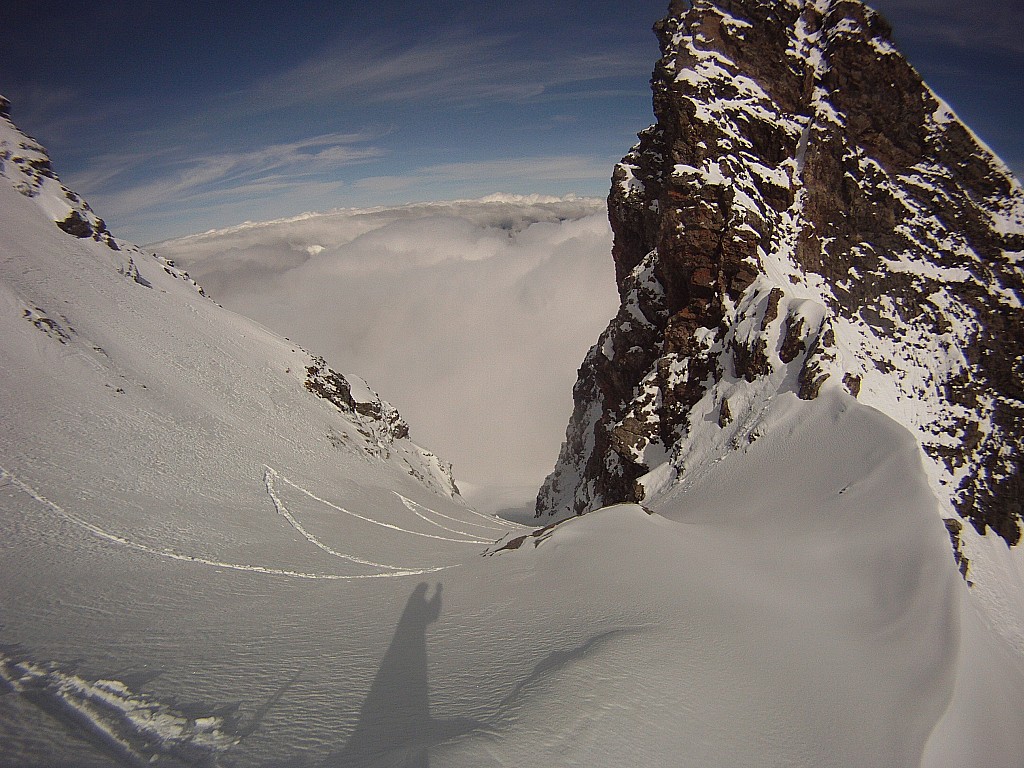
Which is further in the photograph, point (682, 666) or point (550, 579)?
point (550, 579)

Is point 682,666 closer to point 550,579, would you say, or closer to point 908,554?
point 550,579

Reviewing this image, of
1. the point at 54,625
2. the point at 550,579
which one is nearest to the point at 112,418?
the point at 54,625

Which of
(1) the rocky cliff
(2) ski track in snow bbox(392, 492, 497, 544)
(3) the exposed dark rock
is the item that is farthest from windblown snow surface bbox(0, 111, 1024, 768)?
(3) the exposed dark rock

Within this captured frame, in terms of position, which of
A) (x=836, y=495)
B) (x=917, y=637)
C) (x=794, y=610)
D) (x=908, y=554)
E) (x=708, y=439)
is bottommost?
(x=917, y=637)

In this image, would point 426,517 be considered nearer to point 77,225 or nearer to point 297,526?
point 297,526

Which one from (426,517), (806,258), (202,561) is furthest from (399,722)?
(806,258)
